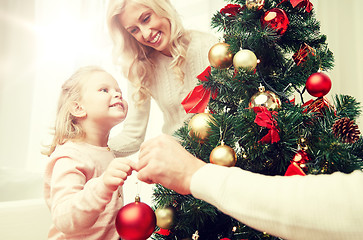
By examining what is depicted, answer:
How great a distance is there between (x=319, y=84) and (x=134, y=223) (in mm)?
419

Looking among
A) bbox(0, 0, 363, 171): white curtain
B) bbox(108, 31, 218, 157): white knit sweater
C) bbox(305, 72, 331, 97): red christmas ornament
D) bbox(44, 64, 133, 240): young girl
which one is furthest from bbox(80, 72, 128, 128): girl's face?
bbox(305, 72, 331, 97): red christmas ornament

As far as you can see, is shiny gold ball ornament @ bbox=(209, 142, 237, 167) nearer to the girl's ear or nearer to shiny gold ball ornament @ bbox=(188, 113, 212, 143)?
shiny gold ball ornament @ bbox=(188, 113, 212, 143)

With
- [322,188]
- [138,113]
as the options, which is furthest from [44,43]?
[322,188]

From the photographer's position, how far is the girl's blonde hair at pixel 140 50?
0.91 metres

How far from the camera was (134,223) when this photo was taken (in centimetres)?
44

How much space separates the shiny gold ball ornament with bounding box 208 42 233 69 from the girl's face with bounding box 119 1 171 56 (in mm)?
415

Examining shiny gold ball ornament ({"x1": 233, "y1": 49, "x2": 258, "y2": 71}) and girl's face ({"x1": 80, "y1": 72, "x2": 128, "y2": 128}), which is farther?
girl's face ({"x1": 80, "y1": 72, "x2": 128, "y2": 128})

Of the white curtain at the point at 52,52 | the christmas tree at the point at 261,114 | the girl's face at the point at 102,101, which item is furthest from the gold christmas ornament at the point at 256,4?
the white curtain at the point at 52,52

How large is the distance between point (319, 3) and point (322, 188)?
1218mm

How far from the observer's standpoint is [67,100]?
0.77 metres

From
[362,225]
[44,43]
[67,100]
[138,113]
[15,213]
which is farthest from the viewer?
[44,43]

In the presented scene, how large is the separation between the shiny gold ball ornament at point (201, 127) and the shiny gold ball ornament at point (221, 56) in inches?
4.4

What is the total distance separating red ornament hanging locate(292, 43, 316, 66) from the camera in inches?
21.3

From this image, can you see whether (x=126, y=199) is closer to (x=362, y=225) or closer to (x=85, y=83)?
A: (x=85, y=83)
